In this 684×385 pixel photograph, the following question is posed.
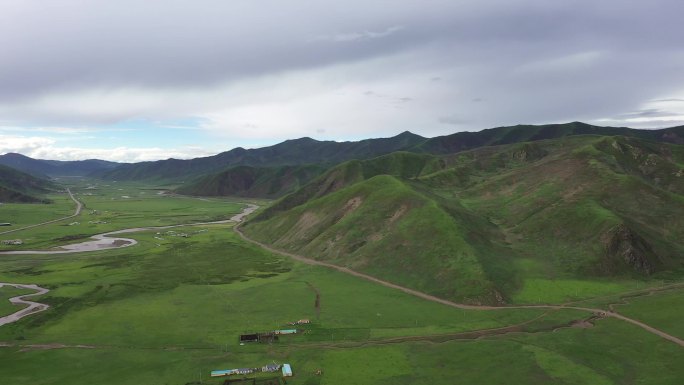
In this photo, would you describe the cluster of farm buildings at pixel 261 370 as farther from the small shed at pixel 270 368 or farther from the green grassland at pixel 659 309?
the green grassland at pixel 659 309

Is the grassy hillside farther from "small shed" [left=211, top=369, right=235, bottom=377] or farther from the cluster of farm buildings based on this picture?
"small shed" [left=211, top=369, right=235, bottom=377]

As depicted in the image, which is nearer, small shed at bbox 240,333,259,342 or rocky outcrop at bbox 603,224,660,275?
→ small shed at bbox 240,333,259,342

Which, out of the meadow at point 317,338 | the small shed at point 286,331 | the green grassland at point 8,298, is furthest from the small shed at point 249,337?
the green grassland at point 8,298

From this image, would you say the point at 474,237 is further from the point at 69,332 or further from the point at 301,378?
the point at 69,332

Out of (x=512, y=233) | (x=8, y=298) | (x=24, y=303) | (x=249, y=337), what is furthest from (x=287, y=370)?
(x=512, y=233)

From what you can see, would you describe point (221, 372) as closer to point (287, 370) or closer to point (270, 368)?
point (270, 368)

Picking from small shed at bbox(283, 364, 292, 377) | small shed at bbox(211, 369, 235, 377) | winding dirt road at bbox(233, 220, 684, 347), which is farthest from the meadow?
winding dirt road at bbox(233, 220, 684, 347)

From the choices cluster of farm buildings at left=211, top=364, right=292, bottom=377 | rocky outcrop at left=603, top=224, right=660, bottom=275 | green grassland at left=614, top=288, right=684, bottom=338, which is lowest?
cluster of farm buildings at left=211, top=364, right=292, bottom=377
